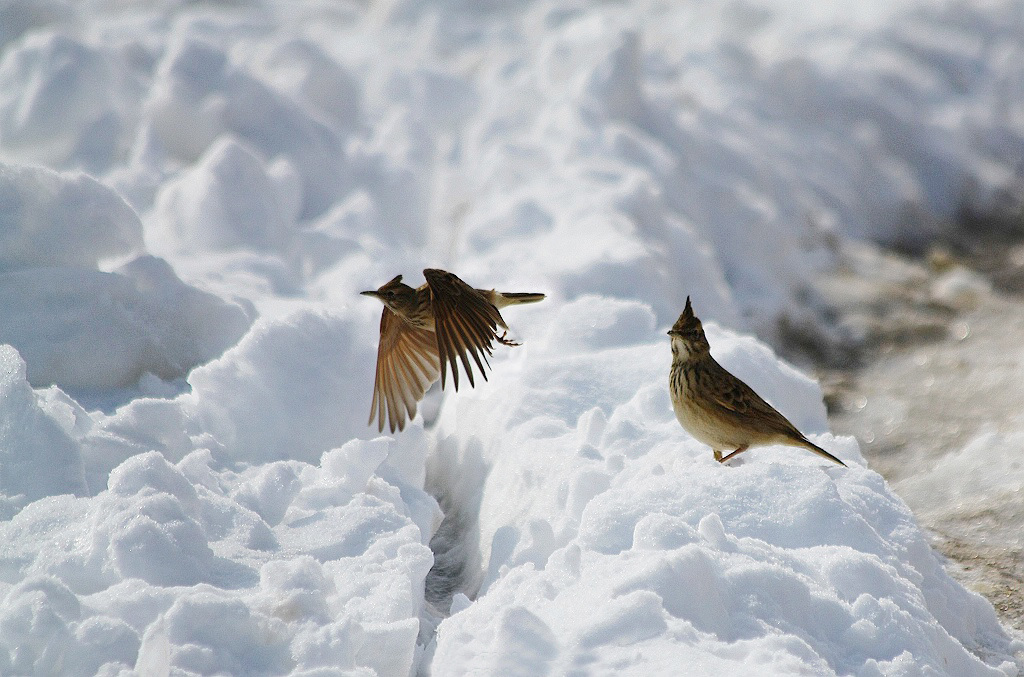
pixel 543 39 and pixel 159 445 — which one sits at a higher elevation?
pixel 543 39

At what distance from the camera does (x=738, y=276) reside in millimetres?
6141

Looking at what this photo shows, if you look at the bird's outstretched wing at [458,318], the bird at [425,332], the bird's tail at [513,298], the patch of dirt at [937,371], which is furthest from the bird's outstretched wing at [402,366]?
the patch of dirt at [937,371]

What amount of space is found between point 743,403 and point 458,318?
1.00 metres

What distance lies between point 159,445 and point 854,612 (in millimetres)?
2258

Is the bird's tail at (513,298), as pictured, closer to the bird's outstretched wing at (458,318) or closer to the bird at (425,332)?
the bird at (425,332)

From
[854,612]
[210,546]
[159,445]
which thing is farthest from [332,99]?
[854,612]

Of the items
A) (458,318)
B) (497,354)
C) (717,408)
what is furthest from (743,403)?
(497,354)

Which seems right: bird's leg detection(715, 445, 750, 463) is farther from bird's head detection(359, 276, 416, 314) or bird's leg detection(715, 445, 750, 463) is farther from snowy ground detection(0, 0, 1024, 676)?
bird's head detection(359, 276, 416, 314)

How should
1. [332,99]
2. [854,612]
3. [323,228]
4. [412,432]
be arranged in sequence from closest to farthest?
[854,612] → [412,432] → [323,228] → [332,99]

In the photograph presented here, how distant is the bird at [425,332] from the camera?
10.8ft

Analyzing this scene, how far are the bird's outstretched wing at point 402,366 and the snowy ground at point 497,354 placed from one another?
0.44ft

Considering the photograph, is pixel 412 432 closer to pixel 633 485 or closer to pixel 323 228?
pixel 633 485

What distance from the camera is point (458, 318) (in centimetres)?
334

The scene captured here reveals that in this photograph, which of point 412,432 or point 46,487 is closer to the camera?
point 46,487
